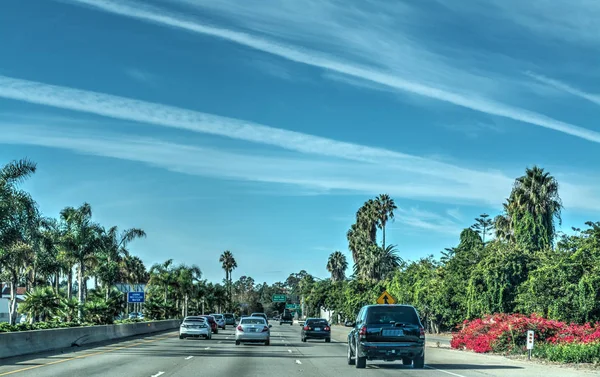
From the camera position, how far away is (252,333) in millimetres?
38406

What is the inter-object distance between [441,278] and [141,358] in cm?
3695

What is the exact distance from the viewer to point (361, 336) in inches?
870

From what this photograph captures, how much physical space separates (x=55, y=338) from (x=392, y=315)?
16.9 meters

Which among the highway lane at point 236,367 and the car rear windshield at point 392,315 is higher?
the car rear windshield at point 392,315

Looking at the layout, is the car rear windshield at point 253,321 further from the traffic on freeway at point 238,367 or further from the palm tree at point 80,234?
the palm tree at point 80,234

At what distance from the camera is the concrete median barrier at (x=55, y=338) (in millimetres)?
26625

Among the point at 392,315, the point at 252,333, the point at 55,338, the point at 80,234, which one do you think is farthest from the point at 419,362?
the point at 80,234

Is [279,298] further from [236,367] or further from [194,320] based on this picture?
[236,367]

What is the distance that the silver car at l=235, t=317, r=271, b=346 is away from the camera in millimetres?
38344

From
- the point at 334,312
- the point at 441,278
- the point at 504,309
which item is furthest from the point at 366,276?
the point at 504,309

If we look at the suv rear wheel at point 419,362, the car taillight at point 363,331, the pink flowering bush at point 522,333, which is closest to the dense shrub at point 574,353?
the pink flowering bush at point 522,333

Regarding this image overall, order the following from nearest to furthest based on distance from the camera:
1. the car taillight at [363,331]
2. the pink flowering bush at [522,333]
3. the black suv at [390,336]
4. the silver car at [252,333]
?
the black suv at [390,336] → the car taillight at [363,331] → the pink flowering bush at [522,333] → the silver car at [252,333]

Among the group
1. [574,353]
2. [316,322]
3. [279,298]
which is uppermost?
[574,353]

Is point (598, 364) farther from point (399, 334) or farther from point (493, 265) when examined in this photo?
point (493, 265)
